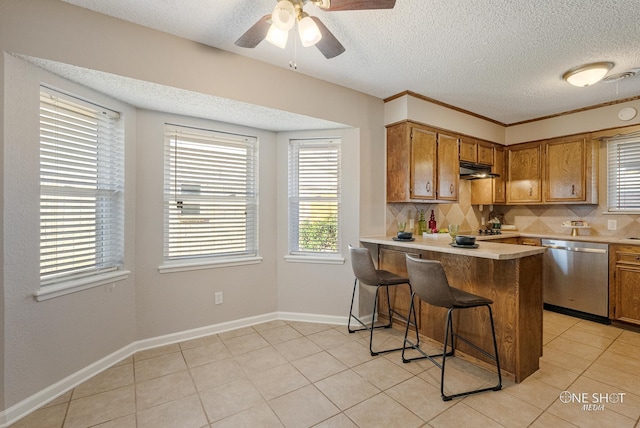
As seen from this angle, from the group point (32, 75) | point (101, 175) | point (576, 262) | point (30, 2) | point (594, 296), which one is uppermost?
point (30, 2)

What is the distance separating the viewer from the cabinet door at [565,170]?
3.69m

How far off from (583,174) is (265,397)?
446cm

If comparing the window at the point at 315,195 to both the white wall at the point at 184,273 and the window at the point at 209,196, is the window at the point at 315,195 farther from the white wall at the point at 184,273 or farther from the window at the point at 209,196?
the window at the point at 209,196

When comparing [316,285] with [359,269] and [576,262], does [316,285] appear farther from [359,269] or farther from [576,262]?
[576,262]

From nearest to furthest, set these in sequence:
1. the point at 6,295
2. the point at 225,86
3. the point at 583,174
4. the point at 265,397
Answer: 1. the point at 6,295
2. the point at 265,397
3. the point at 225,86
4. the point at 583,174

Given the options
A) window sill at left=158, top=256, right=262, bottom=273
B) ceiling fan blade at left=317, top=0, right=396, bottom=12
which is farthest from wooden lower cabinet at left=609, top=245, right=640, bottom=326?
window sill at left=158, top=256, right=262, bottom=273

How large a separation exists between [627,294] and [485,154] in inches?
86.9

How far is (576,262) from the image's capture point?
134 inches

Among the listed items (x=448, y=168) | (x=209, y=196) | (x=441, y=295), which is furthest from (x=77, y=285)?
(x=448, y=168)

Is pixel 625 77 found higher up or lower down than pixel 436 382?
higher up

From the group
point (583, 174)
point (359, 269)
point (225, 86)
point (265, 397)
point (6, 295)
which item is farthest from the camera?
point (583, 174)

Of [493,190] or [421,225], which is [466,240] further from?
[493,190]

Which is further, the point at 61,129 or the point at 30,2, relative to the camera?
the point at 61,129

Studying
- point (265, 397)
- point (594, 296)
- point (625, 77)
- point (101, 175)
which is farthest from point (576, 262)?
point (101, 175)
